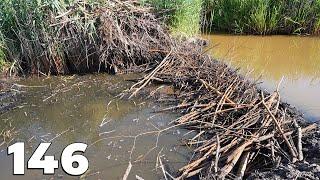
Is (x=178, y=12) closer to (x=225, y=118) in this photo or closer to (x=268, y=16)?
(x=268, y=16)

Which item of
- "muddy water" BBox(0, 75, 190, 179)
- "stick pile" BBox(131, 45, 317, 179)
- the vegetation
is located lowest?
"muddy water" BBox(0, 75, 190, 179)

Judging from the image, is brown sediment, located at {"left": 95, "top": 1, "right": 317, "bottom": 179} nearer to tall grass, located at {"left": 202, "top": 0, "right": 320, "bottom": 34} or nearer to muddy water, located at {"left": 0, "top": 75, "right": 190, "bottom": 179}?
muddy water, located at {"left": 0, "top": 75, "right": 190, "bottom": 179}

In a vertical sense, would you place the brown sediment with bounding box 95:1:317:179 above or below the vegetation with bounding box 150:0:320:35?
below

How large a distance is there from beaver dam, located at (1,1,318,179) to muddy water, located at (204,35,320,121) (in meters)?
0.55

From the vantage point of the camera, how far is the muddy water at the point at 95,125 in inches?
185

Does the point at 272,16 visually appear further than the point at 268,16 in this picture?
No

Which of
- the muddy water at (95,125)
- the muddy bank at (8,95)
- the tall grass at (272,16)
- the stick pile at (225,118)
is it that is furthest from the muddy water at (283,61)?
the muddy bank at (8,95)

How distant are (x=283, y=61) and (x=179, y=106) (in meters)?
3.17

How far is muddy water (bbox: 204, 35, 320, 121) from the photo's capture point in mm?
6562

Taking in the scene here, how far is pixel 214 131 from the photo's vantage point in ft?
17.0

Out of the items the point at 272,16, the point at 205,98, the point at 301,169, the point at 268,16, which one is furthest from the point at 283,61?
the point at 301,169

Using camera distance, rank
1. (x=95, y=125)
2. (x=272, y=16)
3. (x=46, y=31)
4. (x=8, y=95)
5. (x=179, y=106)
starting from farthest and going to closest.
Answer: (x=272, y=16) → (x=46, y=31) → (x=8, y=95) → (x=179, y=106) → (x=95, y=125)

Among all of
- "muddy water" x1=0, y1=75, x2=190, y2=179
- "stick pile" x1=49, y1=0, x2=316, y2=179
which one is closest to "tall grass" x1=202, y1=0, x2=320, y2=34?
"stick pile" x1=49, y1=0, x2=316, y2=179

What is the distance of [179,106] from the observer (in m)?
5.91
